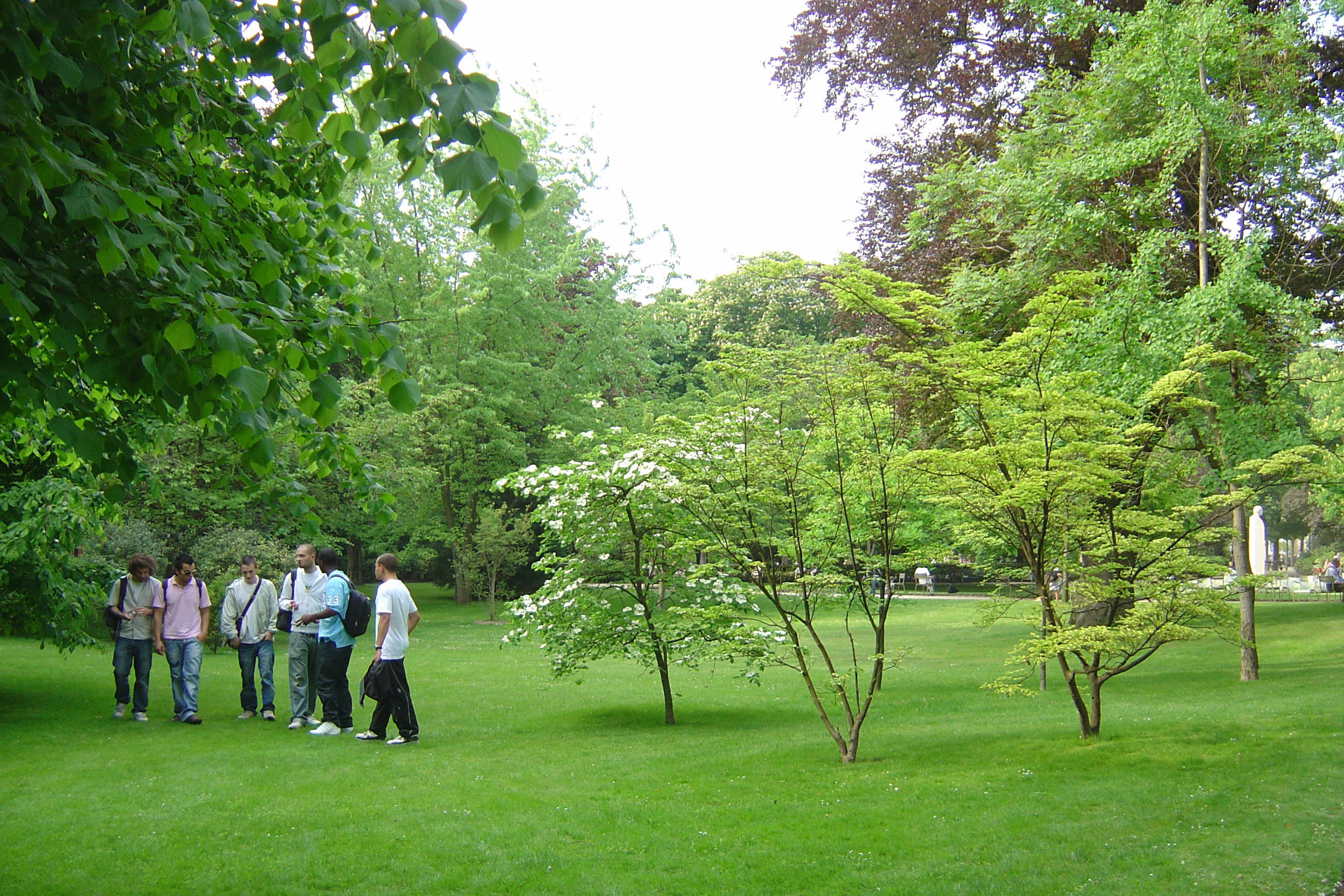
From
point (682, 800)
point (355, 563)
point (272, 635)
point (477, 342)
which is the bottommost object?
point (682, 800)

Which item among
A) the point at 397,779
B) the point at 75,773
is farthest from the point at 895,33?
the point at 75,773

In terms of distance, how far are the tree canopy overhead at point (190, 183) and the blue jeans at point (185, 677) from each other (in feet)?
23.2

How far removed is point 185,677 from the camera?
10.9 meters

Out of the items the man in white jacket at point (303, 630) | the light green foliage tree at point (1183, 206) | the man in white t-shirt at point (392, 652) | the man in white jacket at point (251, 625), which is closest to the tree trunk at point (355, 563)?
the man in white jacket at point (251, 625)

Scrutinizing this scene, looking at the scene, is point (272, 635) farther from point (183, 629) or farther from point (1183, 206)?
point (1183, 206)

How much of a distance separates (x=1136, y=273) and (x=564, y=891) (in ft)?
40.6

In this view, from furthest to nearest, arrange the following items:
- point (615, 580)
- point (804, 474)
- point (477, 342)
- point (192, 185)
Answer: point (477, 342) → point (615, 580) → point (804, 474) → point (192, 185)

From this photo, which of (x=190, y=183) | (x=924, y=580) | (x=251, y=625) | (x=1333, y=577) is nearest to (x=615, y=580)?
(x=251, y=625)

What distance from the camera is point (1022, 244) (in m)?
16.0

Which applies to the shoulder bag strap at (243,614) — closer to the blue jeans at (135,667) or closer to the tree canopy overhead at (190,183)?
the blue jeans at (135,667)

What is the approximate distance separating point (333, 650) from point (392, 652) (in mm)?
736

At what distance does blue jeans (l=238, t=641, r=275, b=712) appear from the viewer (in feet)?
36.5

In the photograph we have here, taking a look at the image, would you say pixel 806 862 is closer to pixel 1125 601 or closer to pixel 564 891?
pixel 564 891

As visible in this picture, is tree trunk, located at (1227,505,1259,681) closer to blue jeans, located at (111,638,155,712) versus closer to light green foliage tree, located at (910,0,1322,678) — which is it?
light green foliage tree, located at (910,0,1322,678)
